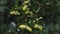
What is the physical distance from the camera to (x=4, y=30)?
2746 mm

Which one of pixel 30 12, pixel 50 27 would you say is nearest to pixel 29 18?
pixel 30 12

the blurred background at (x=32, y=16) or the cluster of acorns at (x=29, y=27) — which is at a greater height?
the blurred background at (x=32, y=16)

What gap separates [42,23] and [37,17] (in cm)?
10

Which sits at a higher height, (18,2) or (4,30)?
(18,2)

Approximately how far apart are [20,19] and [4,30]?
0.25m

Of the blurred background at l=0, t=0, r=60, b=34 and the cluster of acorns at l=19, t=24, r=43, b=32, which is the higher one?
the blurred background at l=0, t=0, r=60, b=34

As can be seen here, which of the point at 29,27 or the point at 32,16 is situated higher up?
the point at 32,16

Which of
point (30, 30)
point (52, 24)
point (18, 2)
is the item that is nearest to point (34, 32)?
point (30, 30)

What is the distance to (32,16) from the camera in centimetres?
285

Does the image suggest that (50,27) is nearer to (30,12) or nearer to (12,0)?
(30,12)

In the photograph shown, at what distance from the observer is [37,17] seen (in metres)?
2.86

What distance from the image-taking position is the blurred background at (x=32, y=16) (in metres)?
2.78

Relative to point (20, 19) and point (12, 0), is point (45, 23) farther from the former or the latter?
point (12, 0)

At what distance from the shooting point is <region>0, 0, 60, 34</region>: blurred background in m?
2.78
